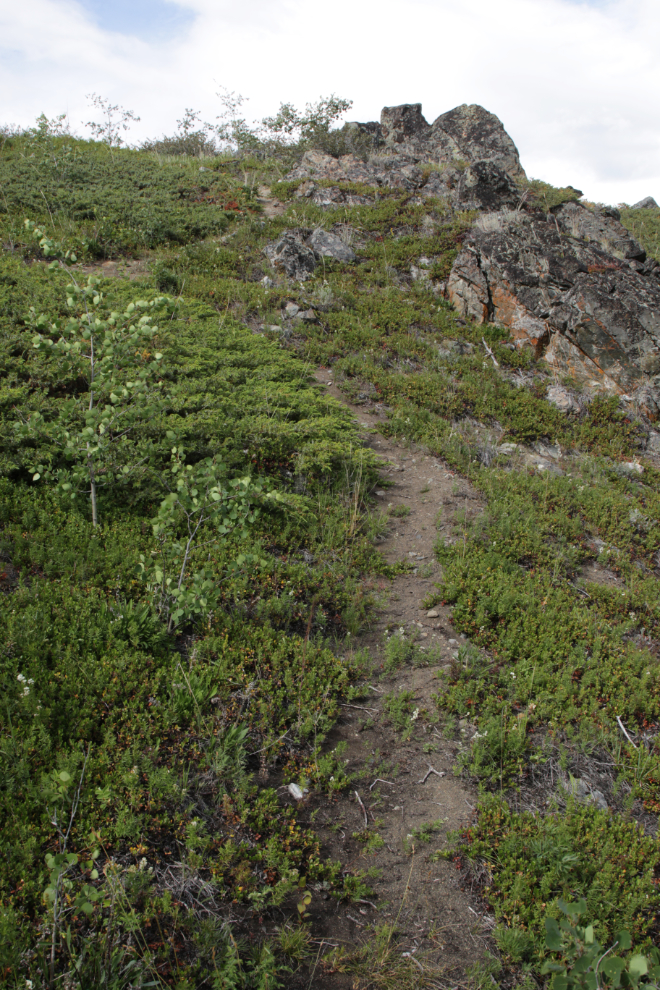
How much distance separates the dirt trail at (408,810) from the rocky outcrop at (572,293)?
10343 mm

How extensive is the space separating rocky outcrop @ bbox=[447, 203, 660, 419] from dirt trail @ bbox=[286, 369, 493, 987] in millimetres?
10343

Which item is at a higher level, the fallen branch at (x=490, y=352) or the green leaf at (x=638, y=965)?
the fallen branch at (x=490, y=352)

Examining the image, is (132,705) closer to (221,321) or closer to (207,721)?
(207,721)

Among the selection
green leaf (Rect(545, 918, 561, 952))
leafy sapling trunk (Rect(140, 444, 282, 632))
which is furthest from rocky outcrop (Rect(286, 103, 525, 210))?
green leaf (Rect(545, 918, 561, 952))

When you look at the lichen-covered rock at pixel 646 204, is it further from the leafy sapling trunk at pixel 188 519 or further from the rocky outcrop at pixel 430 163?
the leafy sapling trunk at pixel 188 519

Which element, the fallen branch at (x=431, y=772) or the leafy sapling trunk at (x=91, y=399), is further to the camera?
the leafy sapling trunk at (x=91, y=399)

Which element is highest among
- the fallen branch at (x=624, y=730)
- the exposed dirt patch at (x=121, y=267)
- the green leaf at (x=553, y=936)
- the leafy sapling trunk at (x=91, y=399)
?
the exposed dirt patch at (x=121, y=267)

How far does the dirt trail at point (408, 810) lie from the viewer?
341 centimetres

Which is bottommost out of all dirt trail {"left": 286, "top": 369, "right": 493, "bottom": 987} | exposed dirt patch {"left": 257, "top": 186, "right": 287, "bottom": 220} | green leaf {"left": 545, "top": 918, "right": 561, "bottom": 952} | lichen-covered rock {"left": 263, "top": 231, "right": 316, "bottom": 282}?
dirt trail {"left": 286, "top": 369, "right": 493, "bottom": 987}

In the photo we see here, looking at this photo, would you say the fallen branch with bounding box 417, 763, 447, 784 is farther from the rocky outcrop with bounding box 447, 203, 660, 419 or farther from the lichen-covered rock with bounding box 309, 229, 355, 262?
the lichen-covered rock with bounding box 309, 229, 355, 262

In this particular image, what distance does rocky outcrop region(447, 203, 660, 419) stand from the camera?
14.2 m

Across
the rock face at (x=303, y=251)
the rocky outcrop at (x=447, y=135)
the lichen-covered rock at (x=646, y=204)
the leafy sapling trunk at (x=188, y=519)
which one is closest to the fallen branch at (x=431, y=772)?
the leafy sapling trunk at (x=188, y=519)

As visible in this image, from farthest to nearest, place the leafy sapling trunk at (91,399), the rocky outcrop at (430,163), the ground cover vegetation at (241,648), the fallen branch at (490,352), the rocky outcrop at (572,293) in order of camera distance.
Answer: the rocky outcrop at (430,163), the fallen branch at (490,352), the rocky outcrop at (572,293), the leafy sapling trunk at (91,399), the ground cover vegetation at (241,648)

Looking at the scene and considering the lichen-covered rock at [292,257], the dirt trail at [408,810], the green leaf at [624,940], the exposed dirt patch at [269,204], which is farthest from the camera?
the exposed dirt patch at [269,204]
